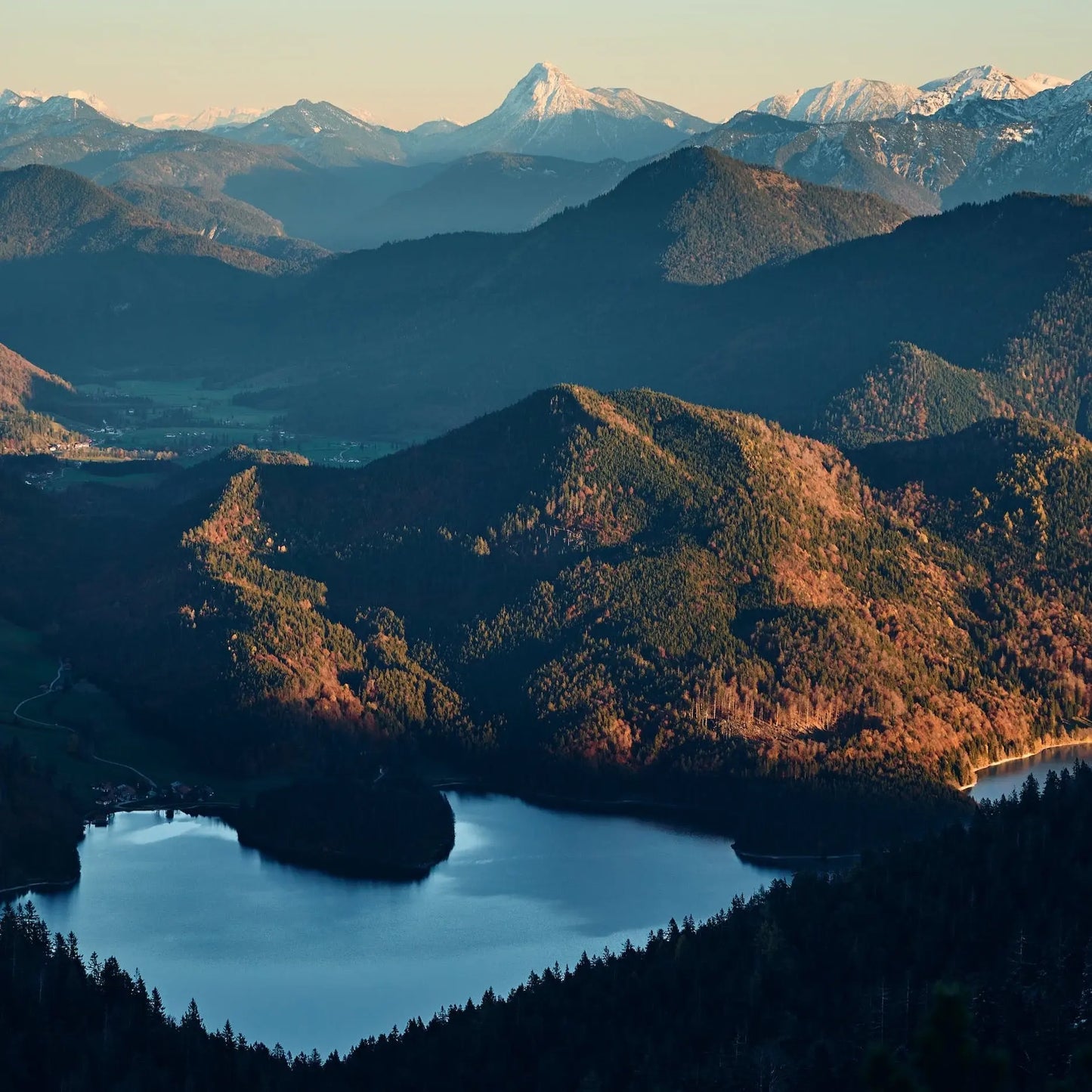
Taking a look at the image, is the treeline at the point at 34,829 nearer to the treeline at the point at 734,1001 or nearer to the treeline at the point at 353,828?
the treeline at the point at 353,828

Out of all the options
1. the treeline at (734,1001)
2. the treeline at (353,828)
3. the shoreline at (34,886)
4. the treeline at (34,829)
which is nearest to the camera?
the treeline at (734,1001)

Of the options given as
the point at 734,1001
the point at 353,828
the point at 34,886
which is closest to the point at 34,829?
the point at 34,886

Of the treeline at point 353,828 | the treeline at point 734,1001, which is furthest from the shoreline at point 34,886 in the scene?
the treeline at point 734,1001

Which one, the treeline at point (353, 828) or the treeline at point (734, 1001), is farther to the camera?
the treeline at point (353, 828)

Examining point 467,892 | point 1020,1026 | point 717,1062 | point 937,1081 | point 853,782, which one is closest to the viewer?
point 937,1081

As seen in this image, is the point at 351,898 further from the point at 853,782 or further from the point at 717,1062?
the point at 717,1062

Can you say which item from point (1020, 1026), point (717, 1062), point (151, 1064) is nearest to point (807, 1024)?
point (717, 1062)

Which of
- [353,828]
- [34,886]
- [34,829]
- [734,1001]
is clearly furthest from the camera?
[353,828]

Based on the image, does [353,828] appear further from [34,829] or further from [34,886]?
[34,886]
